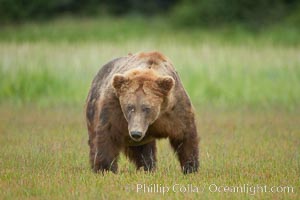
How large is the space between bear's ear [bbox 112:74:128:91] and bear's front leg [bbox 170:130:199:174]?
776 millimetres

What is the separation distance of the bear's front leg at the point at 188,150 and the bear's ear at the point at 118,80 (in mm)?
776

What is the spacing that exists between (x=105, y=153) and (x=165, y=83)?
0.87 metres

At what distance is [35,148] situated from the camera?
8836 millimetres

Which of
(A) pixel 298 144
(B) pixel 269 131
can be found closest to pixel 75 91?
(B) pixel 269 131

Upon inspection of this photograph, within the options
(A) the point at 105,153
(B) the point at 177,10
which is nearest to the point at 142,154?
(A) the point at 105,153

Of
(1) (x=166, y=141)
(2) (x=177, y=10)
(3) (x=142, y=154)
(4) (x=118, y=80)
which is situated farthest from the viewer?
(2) (x=177, y=10)

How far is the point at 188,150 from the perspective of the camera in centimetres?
731

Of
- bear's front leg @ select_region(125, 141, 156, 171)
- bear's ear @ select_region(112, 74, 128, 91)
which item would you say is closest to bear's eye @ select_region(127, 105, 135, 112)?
bear's ear @ select_region(112, 74, 128, 91)

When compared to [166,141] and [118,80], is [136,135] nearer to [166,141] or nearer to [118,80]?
[118,80]

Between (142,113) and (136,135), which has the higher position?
(142,113)

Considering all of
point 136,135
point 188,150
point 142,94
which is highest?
point 142,94

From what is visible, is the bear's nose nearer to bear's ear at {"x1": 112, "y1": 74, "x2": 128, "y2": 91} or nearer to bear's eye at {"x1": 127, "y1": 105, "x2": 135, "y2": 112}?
bear's eye at {"x1": 127, "y1": 105, "x2": 135, "y2": 112}

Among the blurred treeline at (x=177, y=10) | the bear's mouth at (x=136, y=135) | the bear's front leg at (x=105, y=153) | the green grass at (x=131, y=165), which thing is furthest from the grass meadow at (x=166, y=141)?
the blurred treeline at (x=177, y=10)

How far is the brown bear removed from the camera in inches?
269
